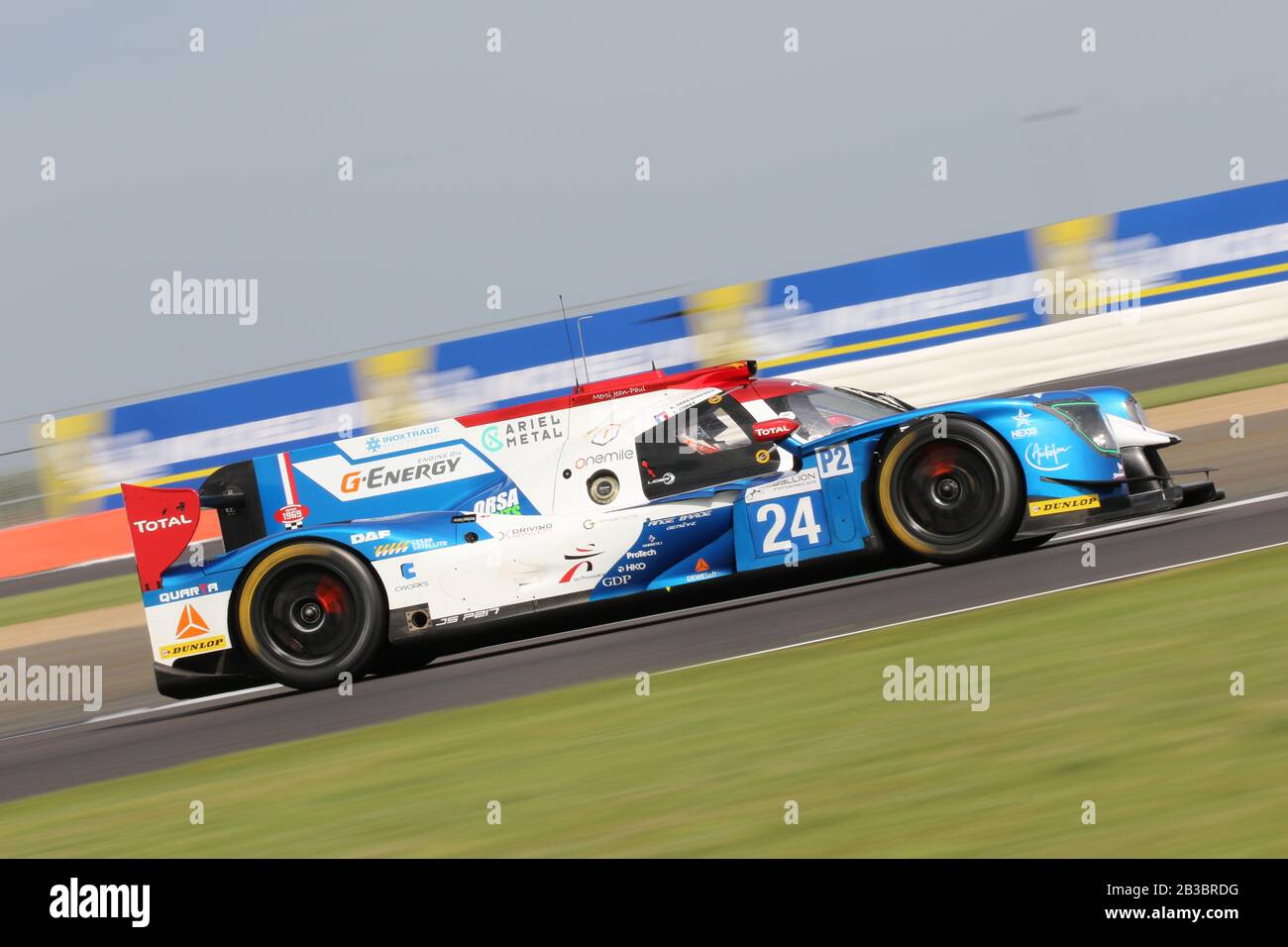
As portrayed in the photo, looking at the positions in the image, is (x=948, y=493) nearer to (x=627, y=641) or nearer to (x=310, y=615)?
(x=627, y=641)

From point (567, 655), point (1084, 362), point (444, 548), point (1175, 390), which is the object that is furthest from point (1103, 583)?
point (1084, 362)

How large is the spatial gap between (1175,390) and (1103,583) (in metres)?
9.80

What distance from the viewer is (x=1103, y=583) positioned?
7742 mm

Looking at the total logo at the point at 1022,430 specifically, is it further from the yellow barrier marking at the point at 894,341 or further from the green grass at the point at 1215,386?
the yellow barrier marking at the point at 894,341

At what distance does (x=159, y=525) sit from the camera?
8.98 m

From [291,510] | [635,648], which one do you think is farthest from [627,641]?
[291,510]

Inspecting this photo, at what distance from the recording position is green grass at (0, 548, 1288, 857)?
4.52m

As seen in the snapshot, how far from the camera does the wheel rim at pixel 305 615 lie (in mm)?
8766

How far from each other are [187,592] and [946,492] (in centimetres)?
449

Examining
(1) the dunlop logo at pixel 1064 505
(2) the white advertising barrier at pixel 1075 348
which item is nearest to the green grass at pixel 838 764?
(1) the dunlop logo at pixel 1064 505

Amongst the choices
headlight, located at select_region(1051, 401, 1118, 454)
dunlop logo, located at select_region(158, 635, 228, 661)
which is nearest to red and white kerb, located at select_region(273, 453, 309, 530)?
dunlop logo, located at select_region(158, 635, 228, 661)
